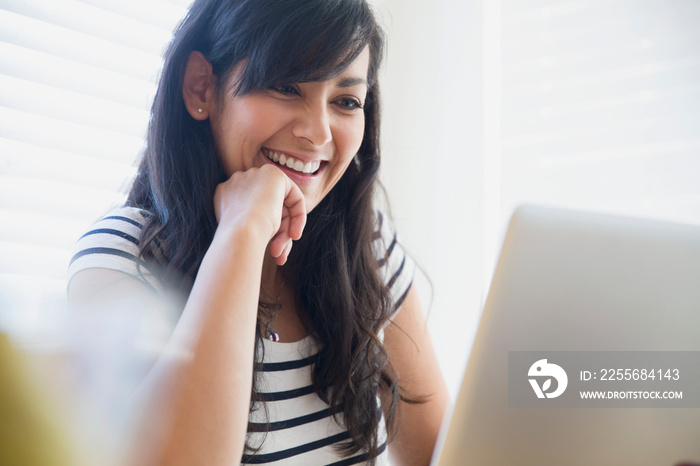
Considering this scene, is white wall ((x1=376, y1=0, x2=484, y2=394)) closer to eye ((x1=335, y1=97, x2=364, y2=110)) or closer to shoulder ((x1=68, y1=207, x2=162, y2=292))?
eye ((x1=335, y1=97, x2=364, y2=110))

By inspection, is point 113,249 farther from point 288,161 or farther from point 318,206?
point 318,206

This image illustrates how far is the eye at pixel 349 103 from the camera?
41.8 inches

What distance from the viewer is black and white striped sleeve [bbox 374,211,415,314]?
4.07ft

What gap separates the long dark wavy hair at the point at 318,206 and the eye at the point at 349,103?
8 centimetres

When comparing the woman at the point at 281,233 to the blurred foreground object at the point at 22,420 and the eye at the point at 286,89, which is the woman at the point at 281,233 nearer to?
the eye at the point at 286,89

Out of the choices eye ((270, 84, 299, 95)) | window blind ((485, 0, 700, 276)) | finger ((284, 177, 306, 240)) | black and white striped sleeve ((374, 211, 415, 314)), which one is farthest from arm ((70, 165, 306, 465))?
window blind ((485, 0, 700, 276))

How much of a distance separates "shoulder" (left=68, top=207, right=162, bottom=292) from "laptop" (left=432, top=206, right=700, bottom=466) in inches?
21.8

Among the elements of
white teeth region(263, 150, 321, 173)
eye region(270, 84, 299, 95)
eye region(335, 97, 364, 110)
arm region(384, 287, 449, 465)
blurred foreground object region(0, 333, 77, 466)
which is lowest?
arm region(384, 287, 449, 465)

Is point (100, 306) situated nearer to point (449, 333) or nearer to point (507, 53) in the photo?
point (449, 333)

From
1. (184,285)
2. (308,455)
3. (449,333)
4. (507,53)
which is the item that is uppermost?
(507,53)

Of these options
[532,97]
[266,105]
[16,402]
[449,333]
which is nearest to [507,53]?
[532,97]

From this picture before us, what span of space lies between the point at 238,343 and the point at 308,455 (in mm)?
341

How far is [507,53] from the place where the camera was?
6.73ft

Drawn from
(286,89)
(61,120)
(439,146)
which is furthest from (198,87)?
(439,146)
